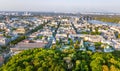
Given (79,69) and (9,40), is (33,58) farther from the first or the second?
(9,40)

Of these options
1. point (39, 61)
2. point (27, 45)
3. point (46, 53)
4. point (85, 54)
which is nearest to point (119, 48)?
point (27, 45)

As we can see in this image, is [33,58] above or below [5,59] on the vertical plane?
above

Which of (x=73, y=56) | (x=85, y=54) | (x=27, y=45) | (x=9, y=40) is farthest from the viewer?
(x=9, y=40)

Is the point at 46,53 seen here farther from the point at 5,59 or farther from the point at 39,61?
the point at 5,59

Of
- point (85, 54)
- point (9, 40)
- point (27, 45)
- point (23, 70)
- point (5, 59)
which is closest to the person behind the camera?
point (23, 70)

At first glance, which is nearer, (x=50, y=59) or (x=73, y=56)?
(x=50, y=59)

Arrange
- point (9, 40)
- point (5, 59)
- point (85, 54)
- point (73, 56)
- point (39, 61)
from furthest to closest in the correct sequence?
point (9, 40)
point (5, 59)
point (85, 54)
point (73, 56)
point (39, 61)

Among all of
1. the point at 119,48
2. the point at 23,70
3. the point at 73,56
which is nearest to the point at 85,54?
the point at 73,56

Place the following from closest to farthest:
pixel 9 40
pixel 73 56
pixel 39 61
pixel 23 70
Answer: pixel 23 70 → pixel 39 61 → pixel 73 56 → pixel 9 40

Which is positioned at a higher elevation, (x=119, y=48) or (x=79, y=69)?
(x=79, y=69)
